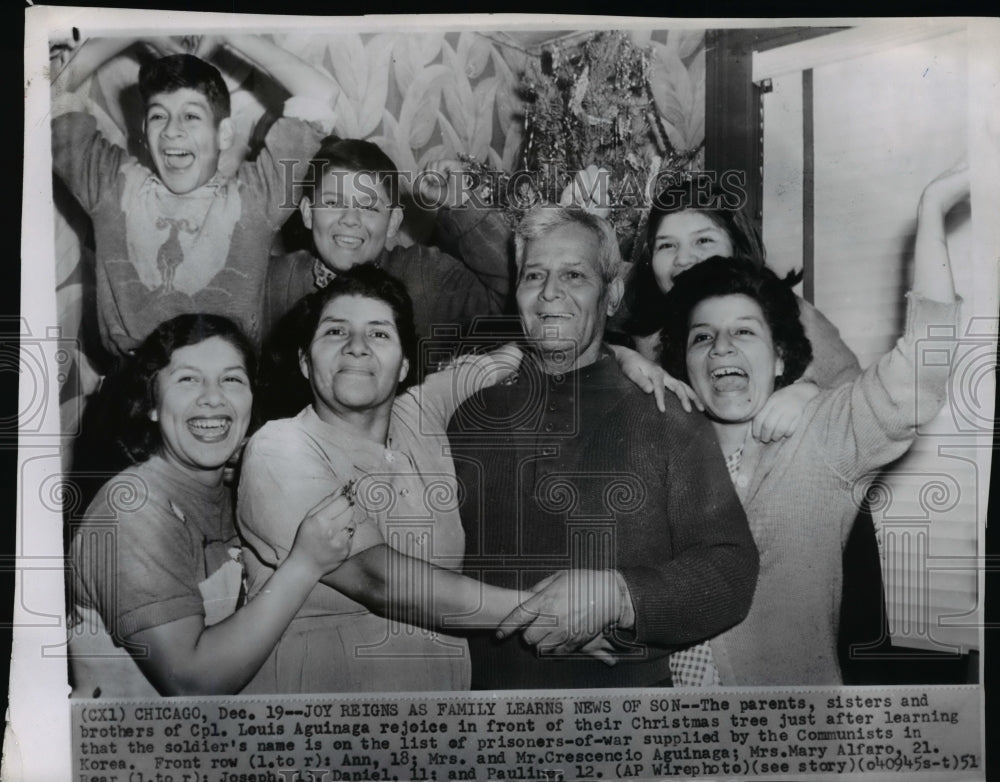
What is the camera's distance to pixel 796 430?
2936 mm

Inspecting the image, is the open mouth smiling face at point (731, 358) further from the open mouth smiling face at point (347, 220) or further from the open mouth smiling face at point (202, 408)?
the open mouth smiling face at point (202, 408)

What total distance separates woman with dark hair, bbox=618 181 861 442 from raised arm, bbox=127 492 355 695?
1.12 m

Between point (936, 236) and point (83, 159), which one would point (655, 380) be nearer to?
point (936, 236)

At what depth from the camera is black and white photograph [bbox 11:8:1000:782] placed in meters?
2.88

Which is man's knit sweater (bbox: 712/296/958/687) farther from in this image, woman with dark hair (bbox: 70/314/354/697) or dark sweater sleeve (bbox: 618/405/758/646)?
woman with dark hair (bbox: 70/314/354/697)

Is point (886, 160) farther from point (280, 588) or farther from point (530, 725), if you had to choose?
point (280, 588)

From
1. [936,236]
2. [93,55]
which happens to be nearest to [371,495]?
[93,55]

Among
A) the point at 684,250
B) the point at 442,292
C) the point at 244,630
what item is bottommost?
the point at 244,630

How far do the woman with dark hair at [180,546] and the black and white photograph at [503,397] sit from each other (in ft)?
0.03

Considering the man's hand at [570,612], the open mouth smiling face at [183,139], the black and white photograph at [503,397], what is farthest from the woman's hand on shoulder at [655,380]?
the open mouth smiling face at [183,139]

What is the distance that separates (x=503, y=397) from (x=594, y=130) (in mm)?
886

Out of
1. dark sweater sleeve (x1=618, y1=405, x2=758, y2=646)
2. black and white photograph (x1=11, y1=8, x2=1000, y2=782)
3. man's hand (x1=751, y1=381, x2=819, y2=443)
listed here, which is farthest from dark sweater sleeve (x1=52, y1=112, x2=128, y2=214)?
man's hand (x1=751, y1=381, x2=819, y2=443)

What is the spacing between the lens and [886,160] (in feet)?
9.81

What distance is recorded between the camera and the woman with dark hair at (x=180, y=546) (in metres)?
2.85
